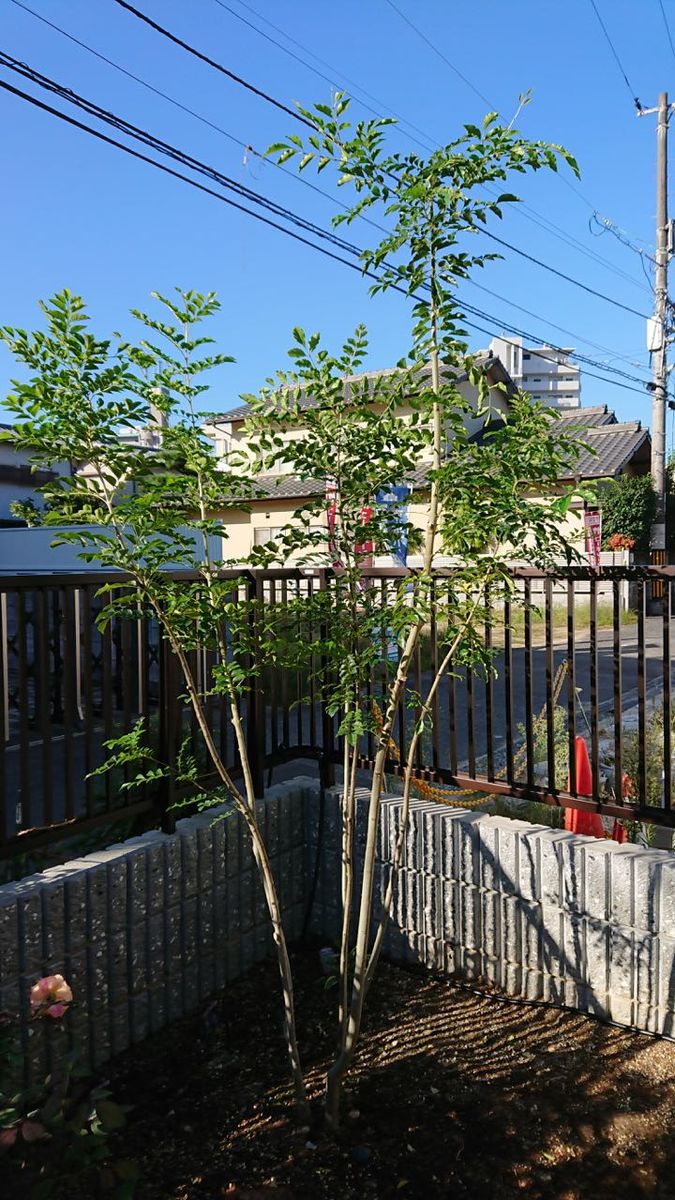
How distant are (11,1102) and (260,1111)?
78cm

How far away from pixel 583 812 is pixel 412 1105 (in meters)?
1.11

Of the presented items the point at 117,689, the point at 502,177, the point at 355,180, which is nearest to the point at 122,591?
the point at 355,180

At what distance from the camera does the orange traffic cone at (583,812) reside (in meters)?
2.68

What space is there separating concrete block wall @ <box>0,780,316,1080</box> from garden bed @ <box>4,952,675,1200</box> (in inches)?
4.4

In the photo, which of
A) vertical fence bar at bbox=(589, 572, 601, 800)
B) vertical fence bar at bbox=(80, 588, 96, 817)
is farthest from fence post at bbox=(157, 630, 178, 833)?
vertical fence bar at bbox=(589, 572, 601, 800)

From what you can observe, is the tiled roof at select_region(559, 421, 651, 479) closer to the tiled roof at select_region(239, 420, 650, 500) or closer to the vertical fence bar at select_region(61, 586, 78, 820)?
the tiled roof at select_region(239, 420, 650, 500)

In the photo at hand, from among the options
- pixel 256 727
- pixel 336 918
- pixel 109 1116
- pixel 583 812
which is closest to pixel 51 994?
pixel 109 1116

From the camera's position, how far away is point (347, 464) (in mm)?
1928

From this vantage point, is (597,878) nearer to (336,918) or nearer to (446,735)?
(336,918)

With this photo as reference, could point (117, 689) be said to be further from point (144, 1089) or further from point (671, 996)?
point (671, 996)


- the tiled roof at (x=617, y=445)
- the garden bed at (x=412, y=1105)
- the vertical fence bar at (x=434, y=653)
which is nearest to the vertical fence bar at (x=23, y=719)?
the garden bed at (x=412, y=1105)

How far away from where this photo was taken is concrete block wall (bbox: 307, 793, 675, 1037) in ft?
7.36

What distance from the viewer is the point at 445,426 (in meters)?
1.87

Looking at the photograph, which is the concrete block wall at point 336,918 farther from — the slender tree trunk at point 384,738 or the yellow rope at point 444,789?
the slender tree trunk at point 384,738
